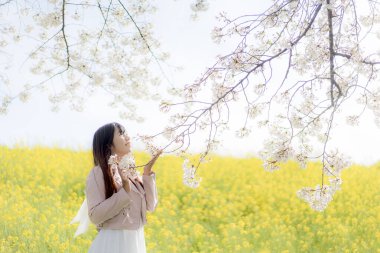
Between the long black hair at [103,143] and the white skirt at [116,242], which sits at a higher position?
the long black hair at [103,143]

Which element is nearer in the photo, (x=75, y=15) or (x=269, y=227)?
(x=75, y=15)

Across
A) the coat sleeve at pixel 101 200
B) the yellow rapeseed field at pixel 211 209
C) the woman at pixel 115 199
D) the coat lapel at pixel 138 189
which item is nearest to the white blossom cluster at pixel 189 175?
the woman at pixel 115 199

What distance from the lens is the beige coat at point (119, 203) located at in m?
3.55

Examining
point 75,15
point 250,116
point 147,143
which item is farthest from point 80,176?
point 147,143

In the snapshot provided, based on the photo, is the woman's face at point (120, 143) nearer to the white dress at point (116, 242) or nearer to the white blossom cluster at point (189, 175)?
the white dress at point (116, 242)

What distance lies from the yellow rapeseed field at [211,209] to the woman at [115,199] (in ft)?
7.38

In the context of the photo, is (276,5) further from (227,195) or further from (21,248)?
(227,195)

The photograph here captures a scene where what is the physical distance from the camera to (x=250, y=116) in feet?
12.5

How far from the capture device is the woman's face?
3.79 m

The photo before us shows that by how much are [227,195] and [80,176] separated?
7.41 ft

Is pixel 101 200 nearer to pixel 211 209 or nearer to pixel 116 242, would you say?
pixel 116 242

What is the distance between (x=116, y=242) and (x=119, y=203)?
288 mm

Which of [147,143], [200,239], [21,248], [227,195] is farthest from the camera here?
[227,195]

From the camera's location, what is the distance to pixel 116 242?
12.0 ft
